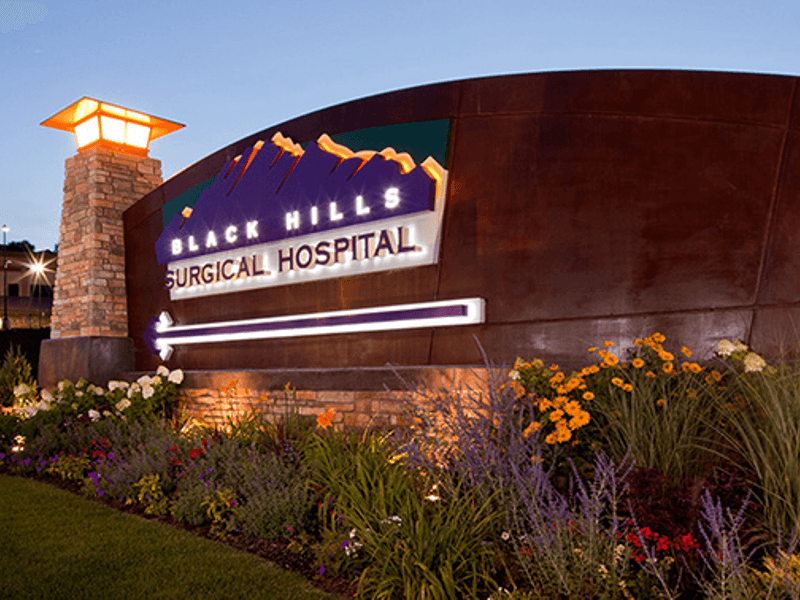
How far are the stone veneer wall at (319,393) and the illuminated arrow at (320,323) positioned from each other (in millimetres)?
808

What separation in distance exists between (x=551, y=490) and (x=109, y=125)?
11.8 metres

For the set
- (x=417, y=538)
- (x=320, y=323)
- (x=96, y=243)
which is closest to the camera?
(x=417, y=538)

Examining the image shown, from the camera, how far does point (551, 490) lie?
4.32 meters

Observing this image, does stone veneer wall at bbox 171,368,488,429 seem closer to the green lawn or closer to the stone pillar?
the green lawn

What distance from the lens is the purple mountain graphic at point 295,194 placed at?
28.1 ft

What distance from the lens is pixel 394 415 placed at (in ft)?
25.7

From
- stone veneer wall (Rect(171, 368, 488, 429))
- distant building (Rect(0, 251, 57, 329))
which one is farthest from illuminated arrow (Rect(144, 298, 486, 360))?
distant building (Rect(0, 251, 57, 329))

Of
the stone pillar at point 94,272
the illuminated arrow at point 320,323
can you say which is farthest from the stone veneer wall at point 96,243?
the illuminated arrow at point 320,323

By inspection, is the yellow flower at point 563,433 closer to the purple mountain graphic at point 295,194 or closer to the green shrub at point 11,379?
the purple mountain graphic at point 295,194

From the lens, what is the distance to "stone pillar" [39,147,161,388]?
1245cm

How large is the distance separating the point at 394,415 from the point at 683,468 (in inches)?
155

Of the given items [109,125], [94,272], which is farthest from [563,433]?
[109,125]

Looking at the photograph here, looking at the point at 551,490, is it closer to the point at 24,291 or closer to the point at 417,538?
the point at 417,538

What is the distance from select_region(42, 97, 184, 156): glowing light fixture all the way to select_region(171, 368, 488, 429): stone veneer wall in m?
5.40
